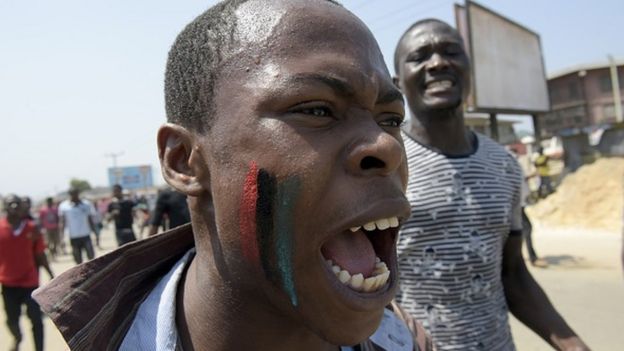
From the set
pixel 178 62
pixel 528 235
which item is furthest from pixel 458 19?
pixel 178 62

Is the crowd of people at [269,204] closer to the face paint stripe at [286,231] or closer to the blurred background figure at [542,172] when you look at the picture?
the face paint stripe at [286,231]

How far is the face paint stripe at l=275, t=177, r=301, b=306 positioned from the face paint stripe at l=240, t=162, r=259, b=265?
59 mm

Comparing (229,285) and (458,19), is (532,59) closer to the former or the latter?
(458,19)

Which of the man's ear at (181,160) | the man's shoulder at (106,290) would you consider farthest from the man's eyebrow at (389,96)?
the man's shoulder at (106,290)

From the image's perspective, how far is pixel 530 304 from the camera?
Answer: 2223 mm

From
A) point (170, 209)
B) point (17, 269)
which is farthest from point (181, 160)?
point (170, 209)

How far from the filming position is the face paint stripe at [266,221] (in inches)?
44.3

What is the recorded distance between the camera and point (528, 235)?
27.1 ft

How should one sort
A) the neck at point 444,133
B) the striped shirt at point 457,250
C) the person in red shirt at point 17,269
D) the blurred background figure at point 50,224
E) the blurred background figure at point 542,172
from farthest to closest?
the blurred background figure at point 542,172, the blurred background figure at point 50,224, the person in red shirt at point 17,269, the neck at point 444,133, the striped shirt at point 457,250

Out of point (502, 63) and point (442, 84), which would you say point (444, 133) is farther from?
point (502, 63)

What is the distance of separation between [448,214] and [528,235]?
22.4ft

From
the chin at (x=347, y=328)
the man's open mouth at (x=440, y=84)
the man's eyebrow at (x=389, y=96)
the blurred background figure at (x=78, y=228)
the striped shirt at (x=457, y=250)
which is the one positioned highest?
the man's eyebrow at (x=389, y=96)

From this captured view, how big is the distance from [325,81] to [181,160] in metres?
0.44

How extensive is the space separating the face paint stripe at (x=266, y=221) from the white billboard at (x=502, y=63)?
1365 centimetres
